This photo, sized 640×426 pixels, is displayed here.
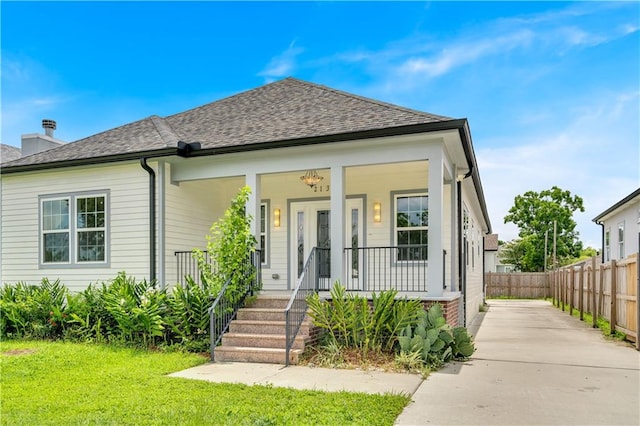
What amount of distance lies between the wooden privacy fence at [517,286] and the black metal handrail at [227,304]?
Answer: 22287 millimetres

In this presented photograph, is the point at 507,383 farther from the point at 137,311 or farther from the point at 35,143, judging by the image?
the point at 35,143

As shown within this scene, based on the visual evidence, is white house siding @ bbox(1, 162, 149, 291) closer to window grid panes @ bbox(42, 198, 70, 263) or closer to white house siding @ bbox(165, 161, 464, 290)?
window grid panes @ bbox(42, 198, 70, 263)

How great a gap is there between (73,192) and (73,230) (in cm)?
77

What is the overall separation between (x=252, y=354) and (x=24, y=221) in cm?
655

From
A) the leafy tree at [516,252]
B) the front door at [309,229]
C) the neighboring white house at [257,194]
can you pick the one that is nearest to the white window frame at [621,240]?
the neighboring white house at [257,194]

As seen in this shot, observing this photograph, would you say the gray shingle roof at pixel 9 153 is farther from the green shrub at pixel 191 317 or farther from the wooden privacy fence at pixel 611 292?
the wooden privacy fence at pixel 611 292

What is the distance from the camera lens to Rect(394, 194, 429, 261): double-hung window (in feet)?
31.9

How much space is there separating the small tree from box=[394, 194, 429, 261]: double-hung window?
10.8ft

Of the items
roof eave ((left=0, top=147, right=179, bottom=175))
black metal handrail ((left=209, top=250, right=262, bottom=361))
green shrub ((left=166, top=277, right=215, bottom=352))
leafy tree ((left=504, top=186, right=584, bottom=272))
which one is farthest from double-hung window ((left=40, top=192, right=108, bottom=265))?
leafy tree ((left=504, top=186, right=584, bottom=272))

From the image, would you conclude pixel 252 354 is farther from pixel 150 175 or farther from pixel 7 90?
pixel 7 90

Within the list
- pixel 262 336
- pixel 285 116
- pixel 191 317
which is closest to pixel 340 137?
pixel 285 116

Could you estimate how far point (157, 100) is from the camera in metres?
15.8

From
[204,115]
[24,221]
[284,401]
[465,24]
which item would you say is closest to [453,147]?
[465,24]

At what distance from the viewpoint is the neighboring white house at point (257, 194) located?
8.30 meters
